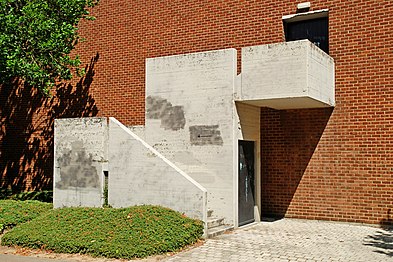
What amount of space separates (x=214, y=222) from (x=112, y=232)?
267 cm

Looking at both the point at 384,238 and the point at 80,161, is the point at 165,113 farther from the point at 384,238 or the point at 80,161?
the point at 384,238

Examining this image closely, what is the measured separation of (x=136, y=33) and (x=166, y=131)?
5.21 meters

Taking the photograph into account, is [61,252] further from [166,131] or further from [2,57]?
[2,57]

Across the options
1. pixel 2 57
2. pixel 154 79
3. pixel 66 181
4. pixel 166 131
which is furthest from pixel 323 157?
pixel 2 57

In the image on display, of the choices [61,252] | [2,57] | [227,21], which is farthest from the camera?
[227,21]

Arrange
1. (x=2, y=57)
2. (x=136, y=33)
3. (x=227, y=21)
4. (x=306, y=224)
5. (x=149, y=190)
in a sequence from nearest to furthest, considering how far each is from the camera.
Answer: (x=149, y=190) → (x=306, y=224) → (x=2, y=57) → (x=227, y=21) → (x=136, y=33)

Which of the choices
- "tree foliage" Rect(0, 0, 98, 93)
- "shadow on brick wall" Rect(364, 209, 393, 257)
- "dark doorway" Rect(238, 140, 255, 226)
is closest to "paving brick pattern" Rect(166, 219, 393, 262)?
"shadow on brick wall" Rect(364, 209, 393, 257)

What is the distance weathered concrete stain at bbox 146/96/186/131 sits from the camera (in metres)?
11.9

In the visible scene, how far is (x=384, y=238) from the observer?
995 centimetres

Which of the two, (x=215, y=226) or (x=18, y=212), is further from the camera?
(x=18, y=212)

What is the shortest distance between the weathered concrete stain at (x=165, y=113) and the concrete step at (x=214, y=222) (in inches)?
98.8

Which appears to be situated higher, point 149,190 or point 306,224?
point 149,190

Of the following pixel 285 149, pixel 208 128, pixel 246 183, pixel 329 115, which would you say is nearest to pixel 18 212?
pixel 208 128

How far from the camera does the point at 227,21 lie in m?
14.0
